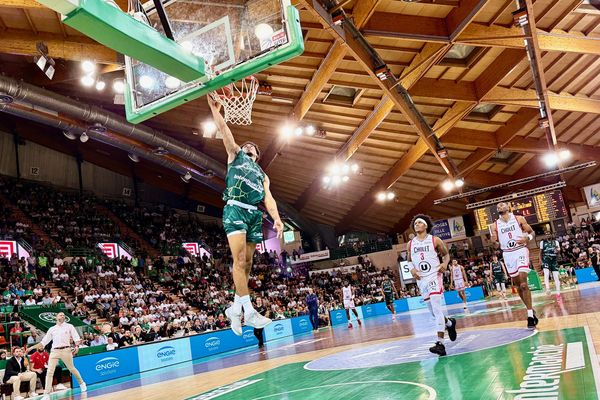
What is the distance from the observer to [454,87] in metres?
17.8

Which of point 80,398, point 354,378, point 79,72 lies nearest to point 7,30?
point 79,72

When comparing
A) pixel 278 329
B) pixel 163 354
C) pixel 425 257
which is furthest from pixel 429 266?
pixel 278 329

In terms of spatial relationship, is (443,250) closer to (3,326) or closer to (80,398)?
(80,398)

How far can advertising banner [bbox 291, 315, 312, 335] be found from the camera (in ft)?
66.3

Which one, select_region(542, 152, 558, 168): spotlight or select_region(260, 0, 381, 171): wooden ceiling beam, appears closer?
select_region(260, 0, 381, 171): wooden ceiling beam

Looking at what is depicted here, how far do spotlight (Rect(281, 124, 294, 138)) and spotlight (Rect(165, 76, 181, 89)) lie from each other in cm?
1521

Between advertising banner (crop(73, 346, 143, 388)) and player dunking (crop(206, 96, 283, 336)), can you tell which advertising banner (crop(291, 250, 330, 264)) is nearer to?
advertising banner (crop(73, 346, 143, 388))

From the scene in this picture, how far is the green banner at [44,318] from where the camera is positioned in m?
15.6

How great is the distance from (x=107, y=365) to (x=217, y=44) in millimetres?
11167

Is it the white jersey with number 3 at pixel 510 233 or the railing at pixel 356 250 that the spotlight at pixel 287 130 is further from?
the railing at pixel 356 250

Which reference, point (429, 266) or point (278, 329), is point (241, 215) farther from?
point (278, 329)

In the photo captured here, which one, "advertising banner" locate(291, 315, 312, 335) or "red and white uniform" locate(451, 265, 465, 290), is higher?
→ "red and white uniform" locate(451, 265, 465, 290)

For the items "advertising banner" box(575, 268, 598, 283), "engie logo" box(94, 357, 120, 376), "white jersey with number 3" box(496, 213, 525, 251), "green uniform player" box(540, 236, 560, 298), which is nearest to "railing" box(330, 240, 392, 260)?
"advertising banner" box(575, 268, 598, 283)

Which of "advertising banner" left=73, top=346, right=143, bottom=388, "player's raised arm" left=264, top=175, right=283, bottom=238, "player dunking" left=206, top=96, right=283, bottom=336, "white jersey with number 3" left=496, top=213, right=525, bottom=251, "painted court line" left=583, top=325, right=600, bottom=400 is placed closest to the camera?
"painted court line" left=583, top=325, right=600, bottom=400
